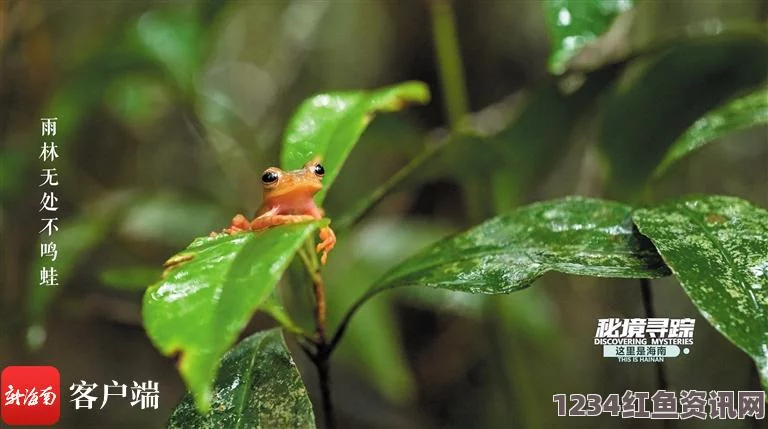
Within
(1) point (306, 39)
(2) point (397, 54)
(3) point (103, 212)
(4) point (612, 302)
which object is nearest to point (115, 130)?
(3) point (103, 212)

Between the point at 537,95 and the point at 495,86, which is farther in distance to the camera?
the point at 495,86

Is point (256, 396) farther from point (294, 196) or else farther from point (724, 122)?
point (724, 122)

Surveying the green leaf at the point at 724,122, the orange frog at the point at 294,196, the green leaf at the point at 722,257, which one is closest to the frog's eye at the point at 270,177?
the orange frog at the point at 294,196

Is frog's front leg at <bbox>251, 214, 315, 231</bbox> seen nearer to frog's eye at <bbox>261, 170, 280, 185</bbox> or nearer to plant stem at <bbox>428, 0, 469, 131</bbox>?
frog's eye at <bbox>261, 170, 280, 185</bbox>

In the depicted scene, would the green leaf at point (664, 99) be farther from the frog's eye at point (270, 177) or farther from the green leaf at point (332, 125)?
the frog's eye at point (270, 177)

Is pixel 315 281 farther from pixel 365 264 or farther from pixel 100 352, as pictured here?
pixel 100 352

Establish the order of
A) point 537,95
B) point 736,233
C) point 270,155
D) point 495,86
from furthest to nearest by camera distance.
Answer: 1. point 495,86
2. point 270,155
3. point 537,95
4. point 736,233

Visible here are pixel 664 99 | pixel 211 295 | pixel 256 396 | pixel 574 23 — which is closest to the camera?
pixel 211 295

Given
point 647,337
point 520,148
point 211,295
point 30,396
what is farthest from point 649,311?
point 30,396
